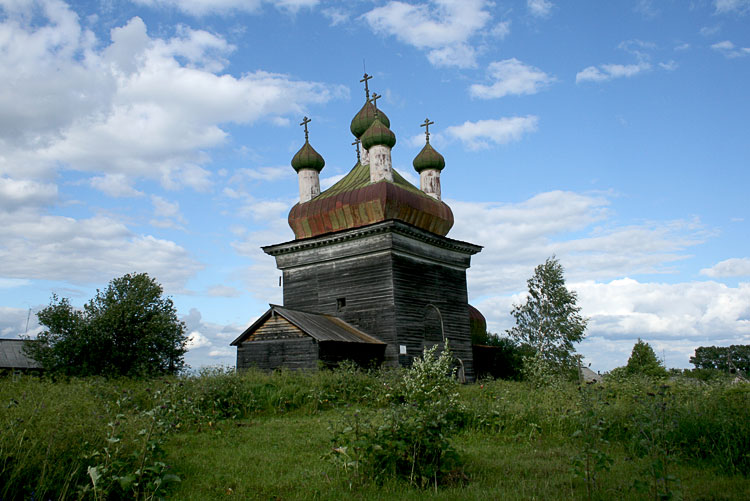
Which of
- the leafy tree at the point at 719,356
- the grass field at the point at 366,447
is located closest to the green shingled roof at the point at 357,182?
the grass field at the point at 366,447

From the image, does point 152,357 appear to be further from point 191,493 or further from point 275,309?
point 191,493

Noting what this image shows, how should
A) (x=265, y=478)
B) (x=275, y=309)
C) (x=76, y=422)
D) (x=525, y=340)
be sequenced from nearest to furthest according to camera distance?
(x=76, y=422) < (x=265, y=478) < (x=275, y=309) < (x=525, y=340)

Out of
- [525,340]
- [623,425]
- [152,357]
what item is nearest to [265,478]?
[623,425]

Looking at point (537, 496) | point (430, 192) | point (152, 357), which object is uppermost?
point (430, 192)

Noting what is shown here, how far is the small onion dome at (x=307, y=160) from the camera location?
2448 cm

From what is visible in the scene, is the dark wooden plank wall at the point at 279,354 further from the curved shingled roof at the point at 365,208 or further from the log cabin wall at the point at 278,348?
the curved shingled roof at the point at 365,208

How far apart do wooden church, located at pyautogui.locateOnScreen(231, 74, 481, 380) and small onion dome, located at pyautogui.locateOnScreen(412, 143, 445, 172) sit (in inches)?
3.8

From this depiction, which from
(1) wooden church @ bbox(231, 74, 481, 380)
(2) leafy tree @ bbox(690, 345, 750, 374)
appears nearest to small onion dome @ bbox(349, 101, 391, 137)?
(1) wooden church @ bbox(231, 74, 481, 380)

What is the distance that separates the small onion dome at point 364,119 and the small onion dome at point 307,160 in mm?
2713

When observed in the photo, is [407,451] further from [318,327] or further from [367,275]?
[367,275]

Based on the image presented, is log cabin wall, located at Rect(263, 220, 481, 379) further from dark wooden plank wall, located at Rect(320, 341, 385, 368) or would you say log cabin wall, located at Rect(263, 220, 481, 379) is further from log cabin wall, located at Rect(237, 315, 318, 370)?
log cabin wall, located at Rect(237, 315, 318, 370)

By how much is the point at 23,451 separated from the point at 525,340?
30.6 m

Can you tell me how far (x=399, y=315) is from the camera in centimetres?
2002

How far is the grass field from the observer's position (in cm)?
563
